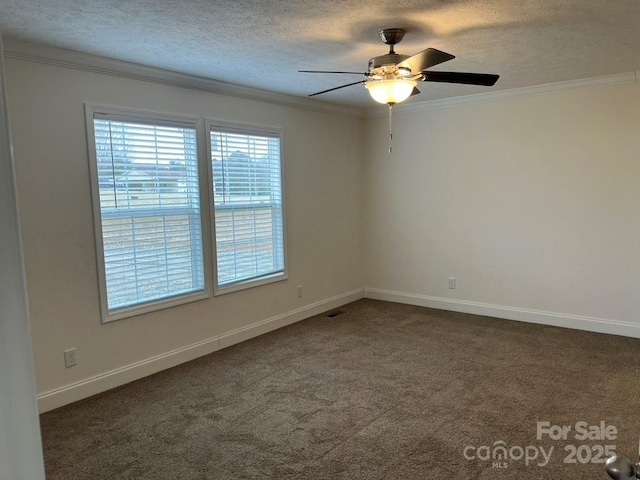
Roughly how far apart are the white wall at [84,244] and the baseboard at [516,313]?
1492 millimetres

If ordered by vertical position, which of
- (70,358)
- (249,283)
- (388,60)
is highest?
(388,60)

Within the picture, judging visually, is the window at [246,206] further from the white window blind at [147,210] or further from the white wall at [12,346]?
the white wall at [12,346]

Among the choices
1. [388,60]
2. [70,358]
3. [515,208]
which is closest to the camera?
[388,60]

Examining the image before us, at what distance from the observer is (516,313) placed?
5.01 metres

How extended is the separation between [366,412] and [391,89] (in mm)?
2084

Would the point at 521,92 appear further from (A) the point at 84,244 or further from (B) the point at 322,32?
(A) the point at 84,244

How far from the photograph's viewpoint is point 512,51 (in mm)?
3311

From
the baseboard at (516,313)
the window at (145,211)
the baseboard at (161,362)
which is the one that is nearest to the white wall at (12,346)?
the baseboard at (161,362)

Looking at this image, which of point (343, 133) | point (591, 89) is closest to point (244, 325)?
point (343, 133)

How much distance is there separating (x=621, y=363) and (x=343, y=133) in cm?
368

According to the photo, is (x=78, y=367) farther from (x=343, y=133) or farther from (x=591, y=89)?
(x=591, y=89)

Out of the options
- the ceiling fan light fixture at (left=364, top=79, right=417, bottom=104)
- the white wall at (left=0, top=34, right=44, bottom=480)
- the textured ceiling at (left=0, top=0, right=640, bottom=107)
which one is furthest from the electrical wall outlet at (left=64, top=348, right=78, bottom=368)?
the white wall at (left=0, top=34, right=44, bottom=480)

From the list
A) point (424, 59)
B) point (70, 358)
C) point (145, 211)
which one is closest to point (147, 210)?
point (145, 211)

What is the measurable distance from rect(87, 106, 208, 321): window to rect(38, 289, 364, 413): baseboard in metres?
0.44
